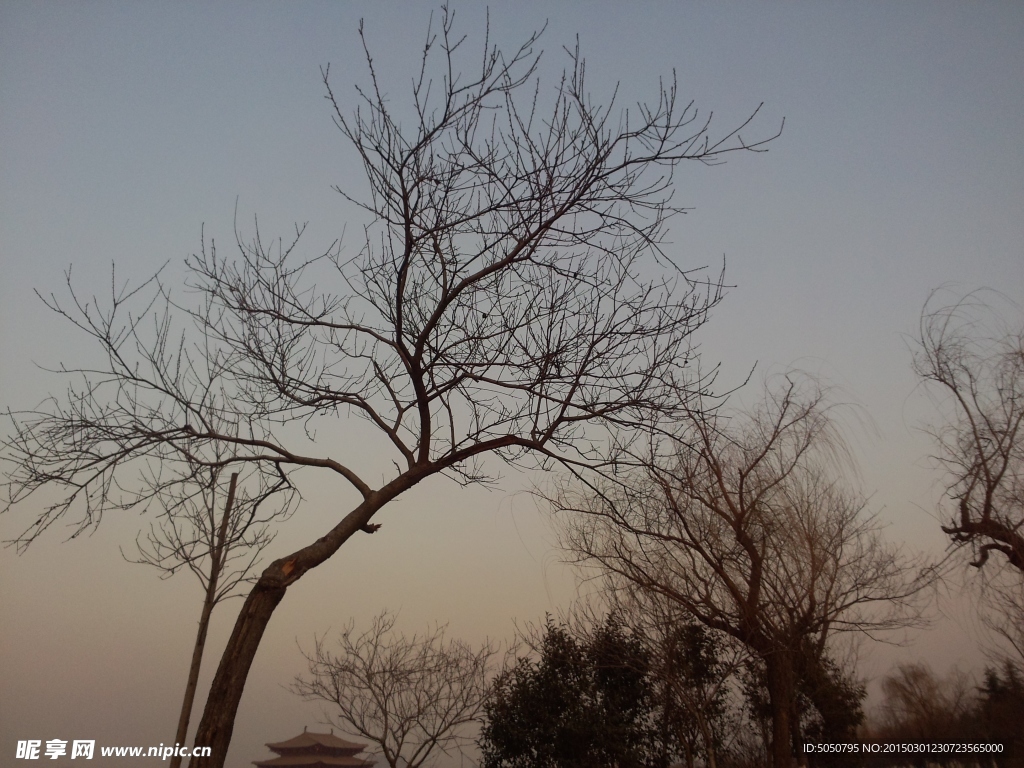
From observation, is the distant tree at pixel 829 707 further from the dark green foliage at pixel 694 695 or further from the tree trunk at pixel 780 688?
the tree trunk at pixel 780 688

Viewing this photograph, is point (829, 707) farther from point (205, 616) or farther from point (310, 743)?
point (310, 743)

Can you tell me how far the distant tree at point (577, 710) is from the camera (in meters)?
11.8

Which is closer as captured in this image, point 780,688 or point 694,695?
point 780,688

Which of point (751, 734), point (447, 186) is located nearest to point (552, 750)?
point (751, 734)

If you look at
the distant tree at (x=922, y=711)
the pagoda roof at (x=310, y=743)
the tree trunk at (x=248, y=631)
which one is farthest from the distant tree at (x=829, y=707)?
the pagoda roof at (x=310, y=743)

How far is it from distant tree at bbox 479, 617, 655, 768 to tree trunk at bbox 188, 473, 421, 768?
28.9 feet

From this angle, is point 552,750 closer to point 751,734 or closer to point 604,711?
point 604,711

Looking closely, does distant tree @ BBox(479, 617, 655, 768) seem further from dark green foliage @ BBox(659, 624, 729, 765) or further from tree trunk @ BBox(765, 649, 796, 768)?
tree trunk @ BBox(765, 649, 796, 768)

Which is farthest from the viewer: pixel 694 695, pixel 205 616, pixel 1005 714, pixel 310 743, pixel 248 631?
pixel 310 743

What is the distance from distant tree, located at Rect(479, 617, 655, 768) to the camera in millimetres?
11773

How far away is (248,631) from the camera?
314cm

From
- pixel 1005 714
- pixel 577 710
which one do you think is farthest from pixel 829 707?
pixel 577 710

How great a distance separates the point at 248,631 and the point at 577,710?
33.3ft

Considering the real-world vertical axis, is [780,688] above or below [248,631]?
below
